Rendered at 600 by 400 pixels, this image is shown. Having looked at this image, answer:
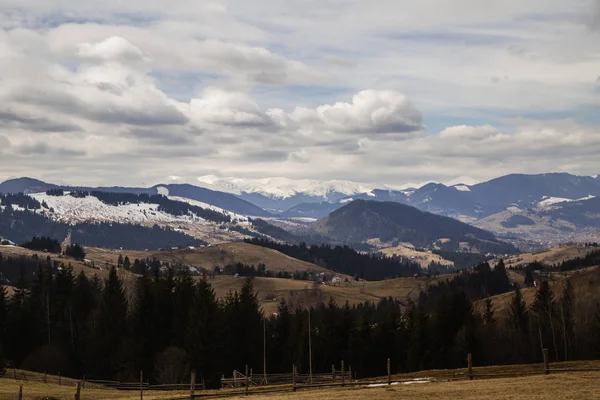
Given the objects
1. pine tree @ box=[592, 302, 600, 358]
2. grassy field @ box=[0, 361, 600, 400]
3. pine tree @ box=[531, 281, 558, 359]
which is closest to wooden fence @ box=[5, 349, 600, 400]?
grassy field @ box=[0, 361, 600, 400]

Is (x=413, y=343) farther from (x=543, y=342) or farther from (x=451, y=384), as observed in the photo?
(x=451, y=384)

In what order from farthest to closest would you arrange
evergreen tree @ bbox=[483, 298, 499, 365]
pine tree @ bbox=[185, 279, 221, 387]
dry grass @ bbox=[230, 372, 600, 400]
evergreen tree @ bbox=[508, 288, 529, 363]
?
evergreen tree @ bbox=[508, 288, 529, 363], evergreen tree @ bbox=[483, 298, 499, 365], pine tree @ bbox=[185, 279, 221, 387], dry grass @ bbox=[230, 372, 600, 400]

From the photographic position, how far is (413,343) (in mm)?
130500

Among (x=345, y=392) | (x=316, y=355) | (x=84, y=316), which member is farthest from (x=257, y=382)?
(x=84, y=316)

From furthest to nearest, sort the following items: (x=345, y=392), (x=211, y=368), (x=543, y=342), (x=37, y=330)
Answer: (x=543, y=342), (x=37, y=330), (x=211, y=368), (x=345, y=392)

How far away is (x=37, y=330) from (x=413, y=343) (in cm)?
7604

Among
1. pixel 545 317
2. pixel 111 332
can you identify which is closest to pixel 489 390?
pixel 111 332

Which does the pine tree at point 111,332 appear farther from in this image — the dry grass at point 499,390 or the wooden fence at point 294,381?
the dry grass at point 499,390

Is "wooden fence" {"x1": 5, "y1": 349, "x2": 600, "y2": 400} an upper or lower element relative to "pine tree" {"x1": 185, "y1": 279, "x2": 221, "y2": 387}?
lower

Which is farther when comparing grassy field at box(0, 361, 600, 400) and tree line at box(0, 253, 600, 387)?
tree line at box(0, 253, 600, 387)

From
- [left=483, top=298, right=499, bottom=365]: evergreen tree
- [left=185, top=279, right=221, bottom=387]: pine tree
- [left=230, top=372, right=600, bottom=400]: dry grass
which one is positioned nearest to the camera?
[left=230, top=372, right=600, bottom=400]: dry grass

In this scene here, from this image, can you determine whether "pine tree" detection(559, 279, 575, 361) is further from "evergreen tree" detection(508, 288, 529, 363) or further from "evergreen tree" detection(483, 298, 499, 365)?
"evergreen tree" detection(483, 298, 499, 365)

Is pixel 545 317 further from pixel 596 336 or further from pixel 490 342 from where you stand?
pixel 490 342

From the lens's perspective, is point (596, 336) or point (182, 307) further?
point (596, 336)
